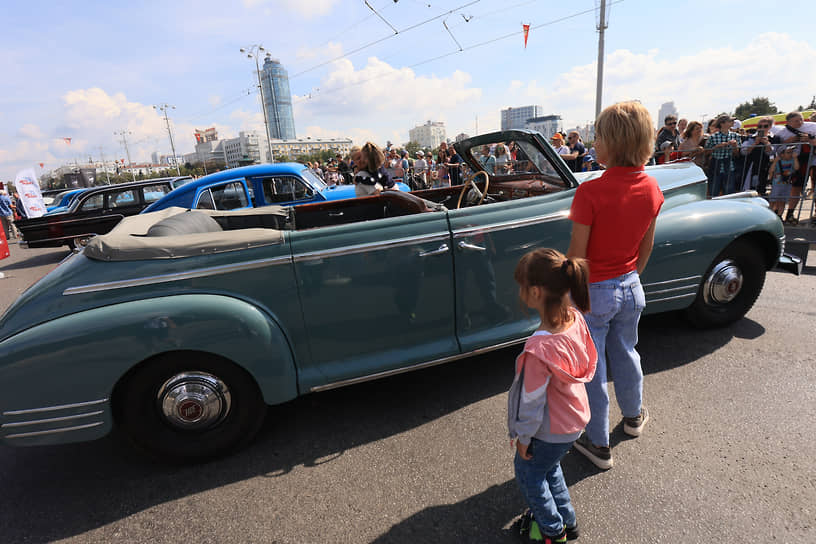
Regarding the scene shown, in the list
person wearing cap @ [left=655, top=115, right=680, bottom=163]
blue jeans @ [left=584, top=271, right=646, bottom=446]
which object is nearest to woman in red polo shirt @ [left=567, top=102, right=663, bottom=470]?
blue jeans @ [left=584, top=271, right=646, bottom=446]

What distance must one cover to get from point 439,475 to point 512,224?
1.41 meters

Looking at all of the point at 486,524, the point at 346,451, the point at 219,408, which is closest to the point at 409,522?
the point at 486,524

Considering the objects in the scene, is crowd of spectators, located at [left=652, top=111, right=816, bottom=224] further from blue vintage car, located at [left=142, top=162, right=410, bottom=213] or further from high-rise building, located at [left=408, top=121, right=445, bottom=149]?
high-rise building, located at [left=408, top=121, right=445, bottom=149]

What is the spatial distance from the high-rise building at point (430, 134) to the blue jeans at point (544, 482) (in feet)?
370

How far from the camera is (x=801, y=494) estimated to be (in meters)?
1.82

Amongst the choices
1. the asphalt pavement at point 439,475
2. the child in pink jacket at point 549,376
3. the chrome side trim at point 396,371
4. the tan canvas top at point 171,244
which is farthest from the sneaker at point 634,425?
the tan canvas top at point 171,244

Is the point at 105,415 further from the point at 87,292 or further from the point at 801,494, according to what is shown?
the point at 801,494

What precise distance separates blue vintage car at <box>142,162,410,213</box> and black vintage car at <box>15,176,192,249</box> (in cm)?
310

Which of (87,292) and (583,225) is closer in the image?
(583,225)

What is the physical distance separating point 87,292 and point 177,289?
0.39m

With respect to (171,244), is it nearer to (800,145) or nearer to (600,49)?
(800,145)

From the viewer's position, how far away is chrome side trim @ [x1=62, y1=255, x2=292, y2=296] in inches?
80.0

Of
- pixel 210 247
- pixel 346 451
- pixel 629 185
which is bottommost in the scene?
pixel 346 451

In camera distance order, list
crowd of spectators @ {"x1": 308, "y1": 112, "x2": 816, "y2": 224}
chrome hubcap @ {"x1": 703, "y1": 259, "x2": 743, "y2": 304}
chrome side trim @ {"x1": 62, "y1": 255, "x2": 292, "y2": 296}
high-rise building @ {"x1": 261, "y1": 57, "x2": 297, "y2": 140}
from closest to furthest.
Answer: chrome side trim @ {"x1": 62, "y1": 255, "x2": 292, "y2": 296}, chrome hubcap @ {"x1": 703, "y1": 259, "x2": 743, "y2": 304}, crowd of spectators @ {"x1": 308, "y1": 112, "x2": 816, "y2": 224}, high-rise building @ {"x1": 261, "y1": 57, "x2": 297, "y2": 140}
